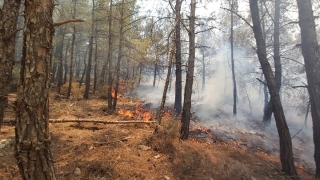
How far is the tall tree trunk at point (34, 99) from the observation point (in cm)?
240

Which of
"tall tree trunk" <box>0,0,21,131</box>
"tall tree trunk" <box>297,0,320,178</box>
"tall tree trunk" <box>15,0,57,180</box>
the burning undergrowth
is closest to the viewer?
"tall tree trunk" <box>15,0,57,180</box>

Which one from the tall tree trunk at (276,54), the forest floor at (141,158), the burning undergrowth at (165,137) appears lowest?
the forest floor at (141,158)

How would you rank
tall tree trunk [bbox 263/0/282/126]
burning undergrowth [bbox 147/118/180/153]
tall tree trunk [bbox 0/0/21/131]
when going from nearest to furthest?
tall tree trunk [bbox 0/0/21/131] → burning undergrowth [bbox 147/118/180/153] → tall tree trunk [bbox 263/0/282/126]

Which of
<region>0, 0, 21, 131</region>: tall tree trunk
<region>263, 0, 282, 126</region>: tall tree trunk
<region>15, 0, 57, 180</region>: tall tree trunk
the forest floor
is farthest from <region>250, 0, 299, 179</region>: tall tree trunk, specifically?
<region>0, 0, 21, 131</region>: tall tree trunk

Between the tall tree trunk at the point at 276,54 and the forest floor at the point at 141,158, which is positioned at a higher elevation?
the tall tree trunk at the point at 276,54

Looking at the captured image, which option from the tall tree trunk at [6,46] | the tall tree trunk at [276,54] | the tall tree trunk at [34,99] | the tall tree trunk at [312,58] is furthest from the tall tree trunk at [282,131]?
the tall tree trunk at [6,46]

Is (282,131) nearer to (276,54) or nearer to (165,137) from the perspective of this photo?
(165,137)

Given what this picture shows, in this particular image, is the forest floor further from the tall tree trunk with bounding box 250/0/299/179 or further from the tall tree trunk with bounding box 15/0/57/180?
the tall tree trunk with bounding box 15/0/57/180

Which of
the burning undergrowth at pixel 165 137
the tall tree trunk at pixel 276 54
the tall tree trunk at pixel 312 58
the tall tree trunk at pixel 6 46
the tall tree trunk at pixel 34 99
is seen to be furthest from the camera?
the tall tree trunk at pixel 276 54

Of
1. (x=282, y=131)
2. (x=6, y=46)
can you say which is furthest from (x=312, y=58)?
(x=6, y=46)

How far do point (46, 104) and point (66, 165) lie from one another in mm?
3090

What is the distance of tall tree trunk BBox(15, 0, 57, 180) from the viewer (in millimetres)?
2398

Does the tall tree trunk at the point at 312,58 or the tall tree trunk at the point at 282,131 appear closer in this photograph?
the tall tree trunk at the point at 282,131

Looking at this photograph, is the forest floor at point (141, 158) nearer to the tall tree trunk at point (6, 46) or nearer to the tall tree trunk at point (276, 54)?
the tall tree trunk at point (6, 46)
